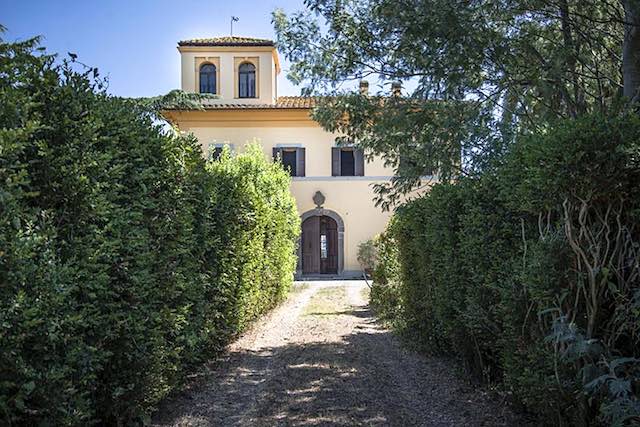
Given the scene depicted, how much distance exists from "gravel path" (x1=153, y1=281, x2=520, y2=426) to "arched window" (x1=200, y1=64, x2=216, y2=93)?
17.5 metres

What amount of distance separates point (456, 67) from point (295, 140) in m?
17.8

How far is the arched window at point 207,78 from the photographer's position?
24766 mm

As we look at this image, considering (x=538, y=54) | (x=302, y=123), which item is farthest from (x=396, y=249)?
(x=302, y=123)

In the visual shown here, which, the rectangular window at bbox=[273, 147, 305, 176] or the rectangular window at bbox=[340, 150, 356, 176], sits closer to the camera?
the rectangular window at bbox=[273, 147, 305, 176]

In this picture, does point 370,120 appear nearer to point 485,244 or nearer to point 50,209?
point 485,244

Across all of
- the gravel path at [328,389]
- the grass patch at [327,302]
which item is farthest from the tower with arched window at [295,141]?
the gravel path at [328,389]

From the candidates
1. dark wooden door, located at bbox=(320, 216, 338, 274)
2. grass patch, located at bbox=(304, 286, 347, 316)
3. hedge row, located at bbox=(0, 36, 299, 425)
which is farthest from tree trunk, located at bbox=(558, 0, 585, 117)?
dark wooden door, located at bbox=(320, 216, 338, 274)

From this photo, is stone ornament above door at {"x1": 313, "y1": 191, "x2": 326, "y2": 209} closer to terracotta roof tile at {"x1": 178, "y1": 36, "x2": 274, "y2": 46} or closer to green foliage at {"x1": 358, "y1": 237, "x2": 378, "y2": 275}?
green foliage at {"x1": 358, "y1": 237, "x2": 378, "y2": 275}

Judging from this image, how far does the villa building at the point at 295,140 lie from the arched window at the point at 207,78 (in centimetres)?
4

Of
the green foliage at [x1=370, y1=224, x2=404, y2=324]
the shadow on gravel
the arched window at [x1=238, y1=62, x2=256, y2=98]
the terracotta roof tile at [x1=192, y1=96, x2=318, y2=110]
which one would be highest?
the arched window at [x1=238, y1=62, x2=256, y2=98]

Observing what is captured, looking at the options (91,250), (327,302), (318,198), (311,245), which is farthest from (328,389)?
(311,245)

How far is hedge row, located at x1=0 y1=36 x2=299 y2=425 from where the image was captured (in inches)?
107

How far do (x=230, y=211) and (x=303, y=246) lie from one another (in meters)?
17.3

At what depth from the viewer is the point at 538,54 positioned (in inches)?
265
